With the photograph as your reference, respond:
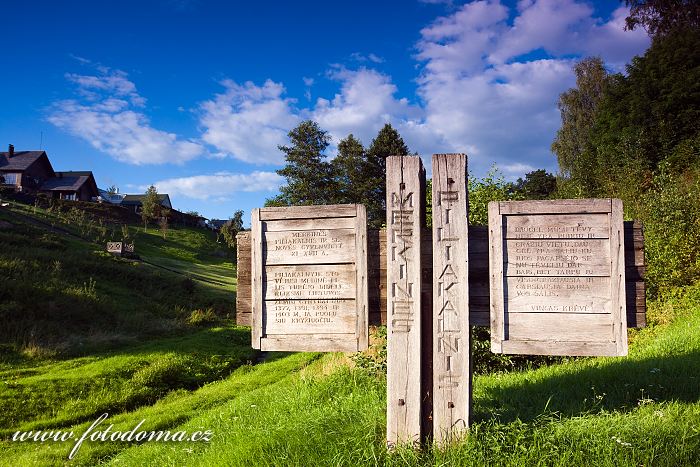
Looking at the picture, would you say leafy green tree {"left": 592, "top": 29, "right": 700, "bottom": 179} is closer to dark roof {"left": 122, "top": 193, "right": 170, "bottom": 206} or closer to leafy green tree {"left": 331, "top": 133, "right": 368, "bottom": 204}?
leafy green tree {"left": 331, "top": 133, "right": 368, "bottom": 204}

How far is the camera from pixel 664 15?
27.5m

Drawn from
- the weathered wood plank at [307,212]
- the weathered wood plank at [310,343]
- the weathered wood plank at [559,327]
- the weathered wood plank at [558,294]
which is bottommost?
the weathered wood plank at [310,343]

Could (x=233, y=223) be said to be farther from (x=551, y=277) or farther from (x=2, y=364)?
(x=551, y=277)

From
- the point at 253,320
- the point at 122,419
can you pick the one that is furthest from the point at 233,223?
the point at 253,320

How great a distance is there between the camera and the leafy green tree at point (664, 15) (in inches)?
1054

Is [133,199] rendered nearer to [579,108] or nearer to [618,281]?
[579,108]

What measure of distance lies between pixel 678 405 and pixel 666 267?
10365mm

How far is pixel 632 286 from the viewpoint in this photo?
439 cm

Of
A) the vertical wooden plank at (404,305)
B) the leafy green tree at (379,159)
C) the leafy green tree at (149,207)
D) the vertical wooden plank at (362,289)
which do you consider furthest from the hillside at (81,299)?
the leafy green tree at (149,207)

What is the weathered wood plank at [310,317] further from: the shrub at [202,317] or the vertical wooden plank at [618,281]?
the shrub at [202,317]

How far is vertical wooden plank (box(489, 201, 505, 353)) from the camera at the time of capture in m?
4.41

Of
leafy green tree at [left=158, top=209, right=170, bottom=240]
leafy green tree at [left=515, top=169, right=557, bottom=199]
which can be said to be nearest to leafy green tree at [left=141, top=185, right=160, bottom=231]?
leafy green tree at [left=158, top=209, right=170, bottom=240]

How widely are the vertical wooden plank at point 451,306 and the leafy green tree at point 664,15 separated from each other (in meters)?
29.9

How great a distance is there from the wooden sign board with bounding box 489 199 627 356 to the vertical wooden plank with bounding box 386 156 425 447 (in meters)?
0.70
